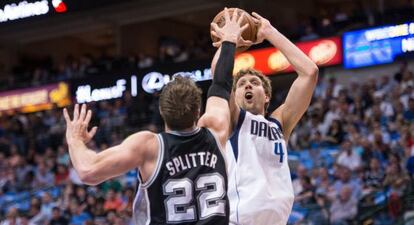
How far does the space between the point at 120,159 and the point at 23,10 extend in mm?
10218

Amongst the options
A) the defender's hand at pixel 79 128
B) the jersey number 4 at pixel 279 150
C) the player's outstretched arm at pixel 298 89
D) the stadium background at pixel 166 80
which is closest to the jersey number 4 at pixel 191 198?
the defender's hand at pixel 79 128

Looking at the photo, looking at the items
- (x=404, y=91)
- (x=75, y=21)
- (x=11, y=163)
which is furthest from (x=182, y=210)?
(x=75, y=21)

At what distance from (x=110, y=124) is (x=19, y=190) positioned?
2383 millimetres

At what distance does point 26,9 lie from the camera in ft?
42.5

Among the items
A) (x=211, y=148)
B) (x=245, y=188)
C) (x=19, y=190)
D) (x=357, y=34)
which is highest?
(x=357, y=34)

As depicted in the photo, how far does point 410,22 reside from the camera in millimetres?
14656

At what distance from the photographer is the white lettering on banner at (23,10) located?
41.8 feet

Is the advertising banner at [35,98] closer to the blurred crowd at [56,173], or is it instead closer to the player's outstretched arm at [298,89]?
the blurred crowd at [56,173]

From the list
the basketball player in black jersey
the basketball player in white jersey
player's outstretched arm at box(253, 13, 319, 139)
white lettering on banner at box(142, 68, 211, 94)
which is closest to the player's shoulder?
the basketball player in black jersey

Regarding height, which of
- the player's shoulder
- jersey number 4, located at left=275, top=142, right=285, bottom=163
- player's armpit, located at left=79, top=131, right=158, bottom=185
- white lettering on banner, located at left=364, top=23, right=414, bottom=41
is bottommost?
jersey number 4, located at left=275, top=142, right=285, bottom=163

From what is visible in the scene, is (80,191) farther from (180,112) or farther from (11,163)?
(180,112)

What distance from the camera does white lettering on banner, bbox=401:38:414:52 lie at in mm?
14656

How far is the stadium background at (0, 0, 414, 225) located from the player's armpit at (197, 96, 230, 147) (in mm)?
6265

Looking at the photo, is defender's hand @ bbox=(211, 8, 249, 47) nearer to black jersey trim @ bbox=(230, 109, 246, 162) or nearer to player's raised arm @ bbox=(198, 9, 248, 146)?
player's raised arm @ bbox=(198, 9, 248, 146)
